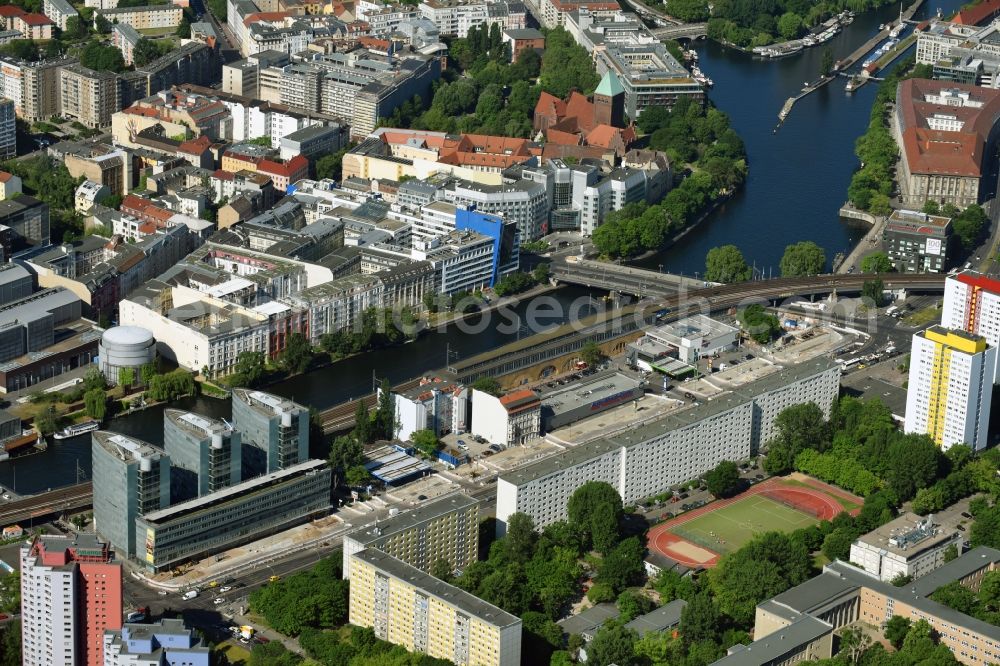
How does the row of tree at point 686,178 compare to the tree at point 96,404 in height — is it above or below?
above

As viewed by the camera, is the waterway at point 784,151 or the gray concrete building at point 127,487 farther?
the waterway at point 784,151

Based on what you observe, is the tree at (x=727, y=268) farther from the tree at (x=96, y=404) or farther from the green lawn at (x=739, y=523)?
the tree at (x=96, y=404)

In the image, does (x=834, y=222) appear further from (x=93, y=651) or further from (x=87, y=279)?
(x=93, y=651)

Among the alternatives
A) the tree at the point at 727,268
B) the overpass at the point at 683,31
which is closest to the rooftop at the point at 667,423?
the tree at the point at 727,268

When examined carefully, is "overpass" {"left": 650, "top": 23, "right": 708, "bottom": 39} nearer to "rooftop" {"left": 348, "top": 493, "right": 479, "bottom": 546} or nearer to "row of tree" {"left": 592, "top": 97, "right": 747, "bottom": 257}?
"row of tree" {"left": 592, "top": 97, "right": 747, "bottom": 257}

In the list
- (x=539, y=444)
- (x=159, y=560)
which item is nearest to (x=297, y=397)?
(x=539, y=444)

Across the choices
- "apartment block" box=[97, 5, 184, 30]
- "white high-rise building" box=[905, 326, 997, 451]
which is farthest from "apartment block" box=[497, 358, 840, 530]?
"apartment block" box=[97, 5, 184, 30]

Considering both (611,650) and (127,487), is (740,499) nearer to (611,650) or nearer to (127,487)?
(611,650)
